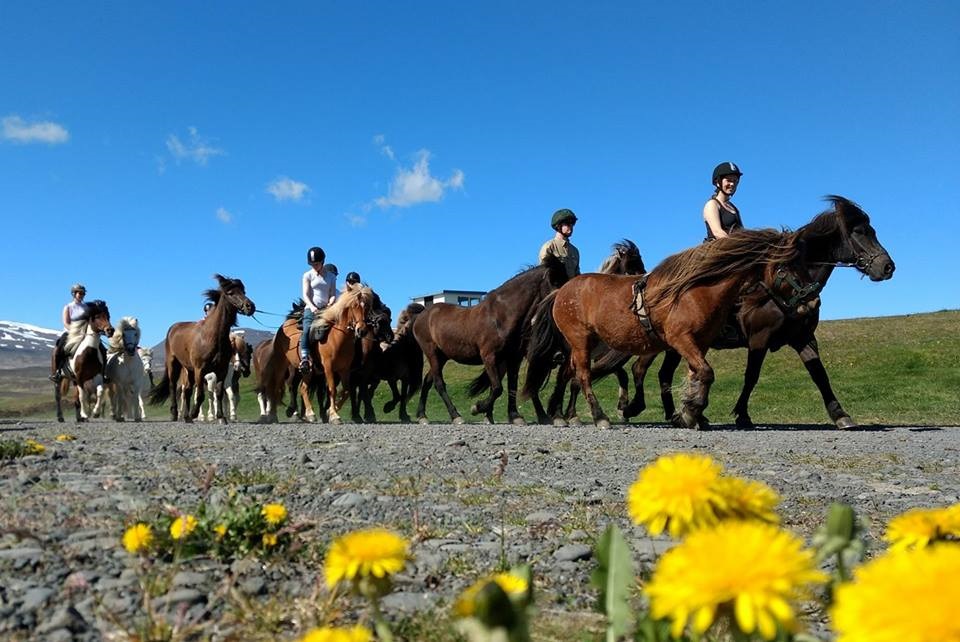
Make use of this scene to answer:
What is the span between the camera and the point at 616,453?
6637 millimetres

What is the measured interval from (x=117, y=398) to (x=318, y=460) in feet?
46.3

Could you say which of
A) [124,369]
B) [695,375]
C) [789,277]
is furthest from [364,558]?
[124,369]

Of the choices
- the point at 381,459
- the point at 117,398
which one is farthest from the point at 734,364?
the point at 381,459

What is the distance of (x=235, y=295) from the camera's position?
14.1m

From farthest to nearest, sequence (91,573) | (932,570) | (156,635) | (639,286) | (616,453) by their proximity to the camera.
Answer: (639,286) → (616,453) → (91,573) → (156,635) → (932,570)

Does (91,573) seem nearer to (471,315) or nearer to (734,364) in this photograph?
(471,315)

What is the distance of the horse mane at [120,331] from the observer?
17547 millimetres

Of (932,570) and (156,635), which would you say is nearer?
(932,570)

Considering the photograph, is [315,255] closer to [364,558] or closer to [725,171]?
[725,171]

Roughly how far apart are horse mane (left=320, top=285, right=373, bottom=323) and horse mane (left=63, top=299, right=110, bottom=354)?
18.8ft

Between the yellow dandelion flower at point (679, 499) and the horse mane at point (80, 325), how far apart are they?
1708 centimetres

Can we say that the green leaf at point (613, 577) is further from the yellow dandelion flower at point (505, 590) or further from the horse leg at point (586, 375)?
the horse leg at point (586, 375)

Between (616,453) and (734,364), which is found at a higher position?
(734,364)

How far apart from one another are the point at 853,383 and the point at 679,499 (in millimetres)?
20900
